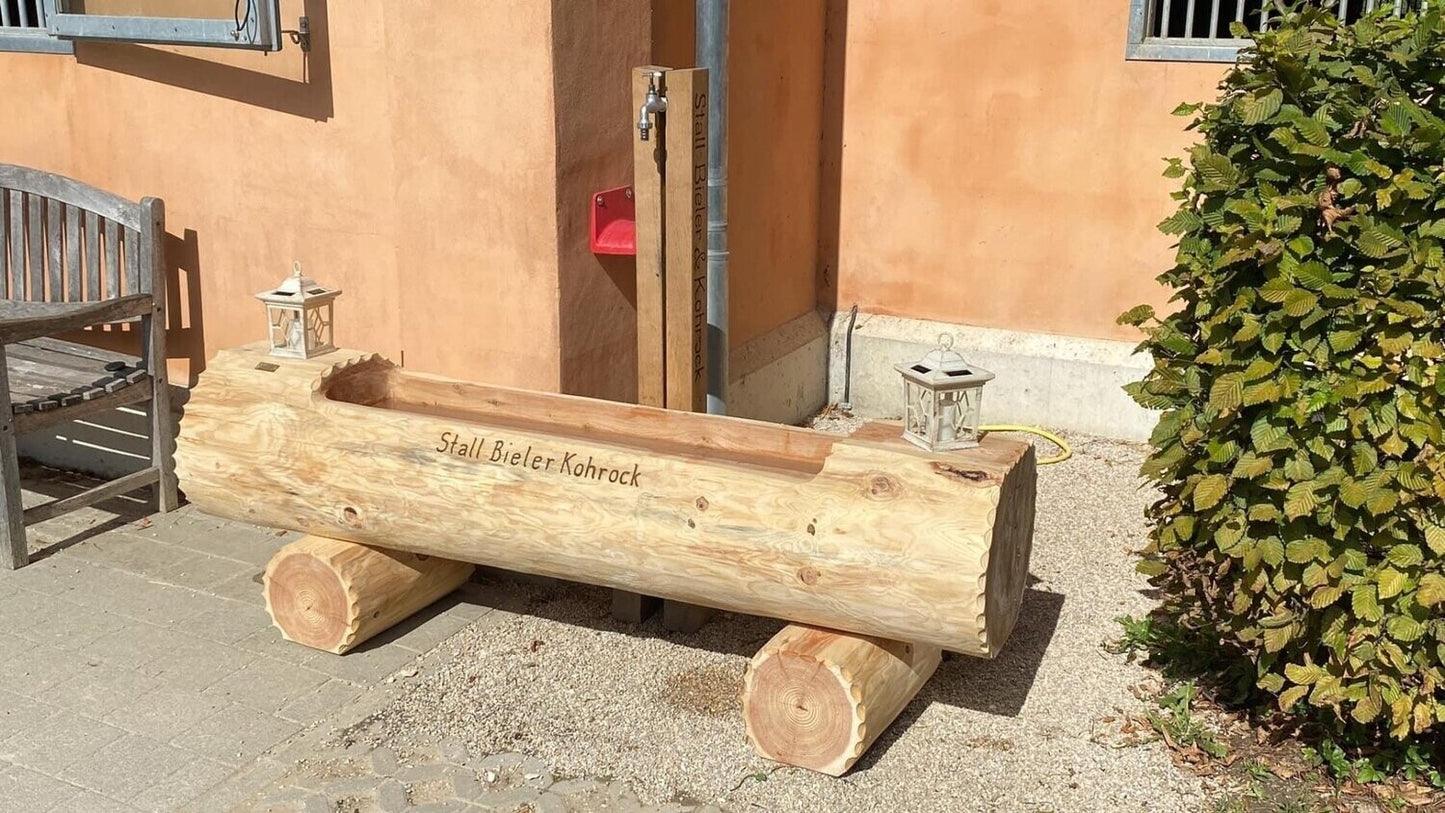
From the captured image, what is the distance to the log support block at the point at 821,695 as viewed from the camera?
3.95 meters

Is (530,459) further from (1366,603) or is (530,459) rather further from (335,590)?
(1366,603)

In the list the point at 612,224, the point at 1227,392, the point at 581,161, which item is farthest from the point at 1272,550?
the point at 581,161

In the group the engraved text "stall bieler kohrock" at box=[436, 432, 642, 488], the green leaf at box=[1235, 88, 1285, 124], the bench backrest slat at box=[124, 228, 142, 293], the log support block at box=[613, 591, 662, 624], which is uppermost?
the green leaf at box=[1235, 88, 1285, 124]

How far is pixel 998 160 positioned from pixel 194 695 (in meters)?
4.64

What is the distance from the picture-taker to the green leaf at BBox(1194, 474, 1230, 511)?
3.86m

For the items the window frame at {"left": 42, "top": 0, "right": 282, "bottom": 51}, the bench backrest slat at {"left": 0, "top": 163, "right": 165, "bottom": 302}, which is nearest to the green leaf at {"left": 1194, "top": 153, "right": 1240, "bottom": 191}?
the window frame at {"left": 42, "top": 0, "right": 282, "bottom": 51}

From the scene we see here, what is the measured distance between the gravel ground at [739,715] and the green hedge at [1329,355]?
0.65 metres

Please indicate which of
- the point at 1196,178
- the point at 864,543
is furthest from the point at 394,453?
the point at 1196,178

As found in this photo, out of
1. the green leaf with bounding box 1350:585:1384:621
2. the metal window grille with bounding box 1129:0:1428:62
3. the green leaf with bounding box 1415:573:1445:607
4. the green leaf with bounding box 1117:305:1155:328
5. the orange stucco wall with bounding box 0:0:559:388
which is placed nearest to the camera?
the green leaf with bounding box 1415:573:1445:607

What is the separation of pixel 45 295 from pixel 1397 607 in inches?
219

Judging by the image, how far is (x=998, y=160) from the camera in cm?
702

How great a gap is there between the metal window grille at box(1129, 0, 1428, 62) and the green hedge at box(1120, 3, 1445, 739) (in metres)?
2.70

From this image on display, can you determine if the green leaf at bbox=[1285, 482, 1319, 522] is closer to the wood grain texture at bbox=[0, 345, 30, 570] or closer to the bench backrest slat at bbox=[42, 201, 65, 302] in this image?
the wood grain texture at bbox=[0, 345, 30, 570]

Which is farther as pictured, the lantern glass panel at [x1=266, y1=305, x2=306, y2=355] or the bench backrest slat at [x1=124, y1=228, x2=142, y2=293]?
the bench backrest slat at [x1=124, y1=228, x2=142, y2=293]
